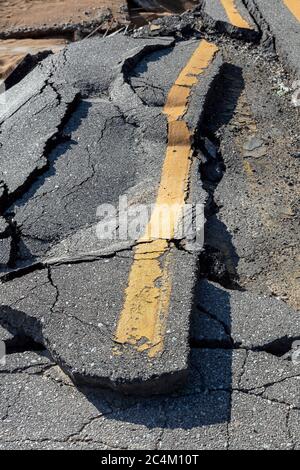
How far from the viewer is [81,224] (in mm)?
3918

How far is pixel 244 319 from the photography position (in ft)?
10.3

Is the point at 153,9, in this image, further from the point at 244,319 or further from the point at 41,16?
the point at 244,319

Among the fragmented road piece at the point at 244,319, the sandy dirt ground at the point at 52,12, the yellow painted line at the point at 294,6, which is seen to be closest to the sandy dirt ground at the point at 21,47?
the sandy dirt ground at the point at 52,12

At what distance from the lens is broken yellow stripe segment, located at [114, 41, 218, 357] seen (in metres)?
2.94

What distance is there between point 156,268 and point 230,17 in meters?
4.53

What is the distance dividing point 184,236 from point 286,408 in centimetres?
122

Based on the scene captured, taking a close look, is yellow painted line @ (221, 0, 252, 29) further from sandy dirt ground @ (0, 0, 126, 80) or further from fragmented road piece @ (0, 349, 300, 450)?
fragmented road piece @ (0, 349, 300, 450)

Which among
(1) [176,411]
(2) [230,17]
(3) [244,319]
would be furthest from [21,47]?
(1) [176,411]

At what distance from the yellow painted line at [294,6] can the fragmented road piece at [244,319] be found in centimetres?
472

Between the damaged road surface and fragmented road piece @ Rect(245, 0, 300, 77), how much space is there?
2.45 ft

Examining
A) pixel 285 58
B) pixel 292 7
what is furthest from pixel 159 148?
pixel 292 7

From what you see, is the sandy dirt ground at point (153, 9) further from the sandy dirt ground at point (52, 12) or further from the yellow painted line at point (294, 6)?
the yellow painted line at point (294, 6)

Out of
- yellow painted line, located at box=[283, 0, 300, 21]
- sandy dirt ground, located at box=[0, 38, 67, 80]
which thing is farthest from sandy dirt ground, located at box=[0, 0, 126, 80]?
yellow painted line, located at box=[283, 0, 300, 21]

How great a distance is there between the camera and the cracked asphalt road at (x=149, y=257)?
9.05 ft
